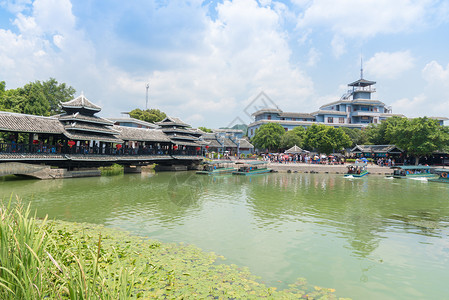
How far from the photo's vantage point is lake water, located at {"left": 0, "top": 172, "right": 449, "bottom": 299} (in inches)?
289

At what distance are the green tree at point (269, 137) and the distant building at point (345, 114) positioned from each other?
644cm

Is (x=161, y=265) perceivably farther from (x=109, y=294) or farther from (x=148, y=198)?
(x=148, y=198)

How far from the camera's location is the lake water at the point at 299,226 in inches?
289

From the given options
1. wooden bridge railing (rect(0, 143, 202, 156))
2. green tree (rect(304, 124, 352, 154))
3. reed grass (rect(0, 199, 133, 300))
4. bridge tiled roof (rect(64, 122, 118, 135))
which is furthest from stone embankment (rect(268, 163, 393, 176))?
reed grass (rect(0, 199, 133, 300))

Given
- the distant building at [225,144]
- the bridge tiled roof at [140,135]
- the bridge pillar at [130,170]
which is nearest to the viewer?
the bridge tiled roof at [140,135]

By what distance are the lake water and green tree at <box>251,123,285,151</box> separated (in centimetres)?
3548

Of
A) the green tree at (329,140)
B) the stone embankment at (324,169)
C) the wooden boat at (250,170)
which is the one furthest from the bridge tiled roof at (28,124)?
the green tree at (329,140)

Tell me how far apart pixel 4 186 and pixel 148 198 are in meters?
10.6

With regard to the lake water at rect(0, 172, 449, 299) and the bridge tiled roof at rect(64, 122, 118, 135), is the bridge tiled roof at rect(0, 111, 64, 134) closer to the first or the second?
the bridge tiled roof at rect(64, 122, 118, 135)

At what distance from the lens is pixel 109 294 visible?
120 inches

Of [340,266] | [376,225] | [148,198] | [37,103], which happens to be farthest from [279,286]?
[37,103]

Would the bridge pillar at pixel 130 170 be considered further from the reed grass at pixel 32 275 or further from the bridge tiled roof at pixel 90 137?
the reed grass at pixel 32 275

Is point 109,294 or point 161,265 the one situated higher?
point 109,294

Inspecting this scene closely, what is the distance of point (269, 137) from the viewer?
56.6m
